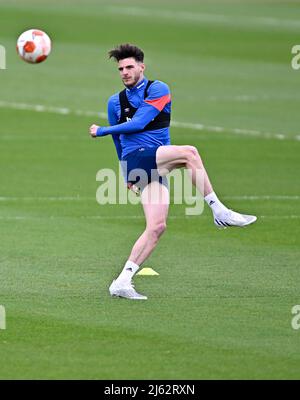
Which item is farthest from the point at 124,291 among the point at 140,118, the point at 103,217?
the point at 103,217

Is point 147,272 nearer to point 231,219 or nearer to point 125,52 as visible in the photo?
point 231,219

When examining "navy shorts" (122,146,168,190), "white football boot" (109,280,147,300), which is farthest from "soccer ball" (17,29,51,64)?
"white football boot" (109,280,147,300)

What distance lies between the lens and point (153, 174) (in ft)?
46.9

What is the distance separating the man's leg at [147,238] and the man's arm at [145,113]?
2.27ft

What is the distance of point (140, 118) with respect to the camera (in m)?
14.1

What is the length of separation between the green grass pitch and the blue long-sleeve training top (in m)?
1.71

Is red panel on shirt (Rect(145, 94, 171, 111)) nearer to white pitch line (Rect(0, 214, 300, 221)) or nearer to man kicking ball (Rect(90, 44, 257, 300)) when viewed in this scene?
man kicking ball (Rect(90, 44, 257, 300))

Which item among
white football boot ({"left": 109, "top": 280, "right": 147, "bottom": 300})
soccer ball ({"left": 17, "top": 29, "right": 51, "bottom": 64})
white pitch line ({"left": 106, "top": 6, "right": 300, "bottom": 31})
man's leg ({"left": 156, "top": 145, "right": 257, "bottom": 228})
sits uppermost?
white pitch line ({"left": 106, "top": 6, "right": 300, "bottom": 31})

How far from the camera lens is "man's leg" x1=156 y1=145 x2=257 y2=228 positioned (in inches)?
551

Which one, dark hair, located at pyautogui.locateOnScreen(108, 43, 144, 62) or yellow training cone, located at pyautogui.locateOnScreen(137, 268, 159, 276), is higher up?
dark hair, located at pyautogui.locateOnScreen(108, 43, 144, 62)

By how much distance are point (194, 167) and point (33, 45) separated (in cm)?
649

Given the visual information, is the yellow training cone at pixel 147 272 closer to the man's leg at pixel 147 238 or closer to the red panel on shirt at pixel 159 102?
the man's leg at pixel 147 238

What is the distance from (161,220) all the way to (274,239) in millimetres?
4057
